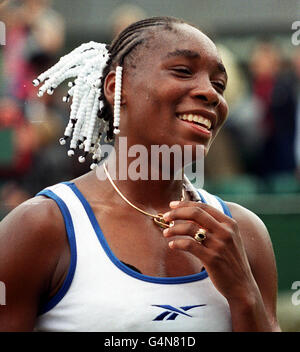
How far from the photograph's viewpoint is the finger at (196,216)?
2367 mm

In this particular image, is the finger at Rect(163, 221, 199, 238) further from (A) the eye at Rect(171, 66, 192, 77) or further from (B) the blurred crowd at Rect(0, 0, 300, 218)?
(B) the blurred crowd at Rect(0, 0, 300, 218)

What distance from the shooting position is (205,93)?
99.6 inches

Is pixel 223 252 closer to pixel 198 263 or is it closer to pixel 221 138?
pixel 198 263

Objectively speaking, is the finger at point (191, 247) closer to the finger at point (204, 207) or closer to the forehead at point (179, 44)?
the finger at point (204, 207)

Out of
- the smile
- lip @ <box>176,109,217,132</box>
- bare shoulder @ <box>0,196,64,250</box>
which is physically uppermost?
lip @ <box>176,109,217,132</box>

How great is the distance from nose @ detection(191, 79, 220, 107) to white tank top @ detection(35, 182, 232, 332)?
0.55 m

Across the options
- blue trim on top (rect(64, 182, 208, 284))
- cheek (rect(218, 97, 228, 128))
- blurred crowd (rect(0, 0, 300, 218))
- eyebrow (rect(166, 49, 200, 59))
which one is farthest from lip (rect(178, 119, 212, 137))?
blurred crowd (rect(0, 0, 300, 218))

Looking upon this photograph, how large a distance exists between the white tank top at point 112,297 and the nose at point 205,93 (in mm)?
555

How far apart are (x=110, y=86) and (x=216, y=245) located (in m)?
0.75

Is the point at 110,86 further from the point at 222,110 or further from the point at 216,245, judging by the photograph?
the point at 216,245

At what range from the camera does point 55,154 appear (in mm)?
5941

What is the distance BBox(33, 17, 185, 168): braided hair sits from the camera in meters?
2.73

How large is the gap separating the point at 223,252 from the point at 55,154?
3713mm
